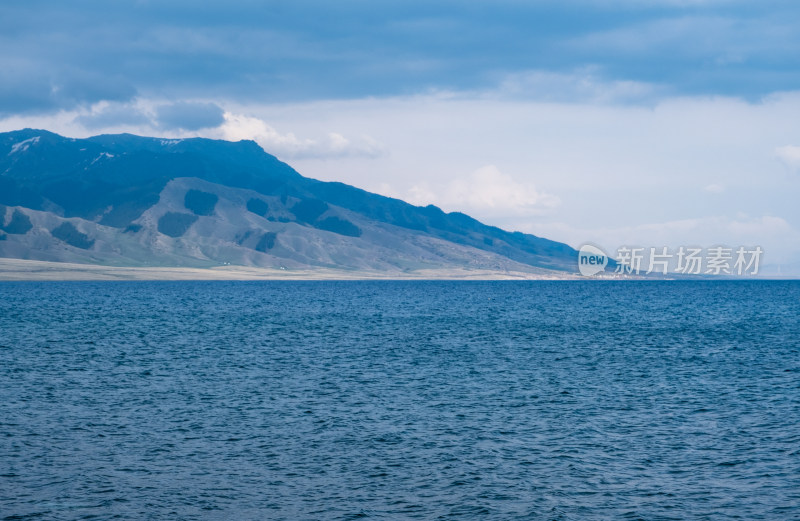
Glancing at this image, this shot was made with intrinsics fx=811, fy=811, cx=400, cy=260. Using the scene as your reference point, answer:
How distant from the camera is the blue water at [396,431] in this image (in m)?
28.8

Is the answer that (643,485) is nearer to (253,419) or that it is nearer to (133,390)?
(253,419)

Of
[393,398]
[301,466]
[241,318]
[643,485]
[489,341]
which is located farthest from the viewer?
[241,318]

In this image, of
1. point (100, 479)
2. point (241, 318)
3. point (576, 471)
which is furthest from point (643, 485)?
point (241, 318)

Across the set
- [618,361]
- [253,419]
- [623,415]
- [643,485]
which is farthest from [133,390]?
[618,361]

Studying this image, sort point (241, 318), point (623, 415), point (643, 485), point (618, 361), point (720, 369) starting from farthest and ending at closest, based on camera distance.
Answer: point (241, 318), point (618, 361), point (720, 369), point (623, 415), point (643, 485)

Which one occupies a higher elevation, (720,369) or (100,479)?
(720,369)

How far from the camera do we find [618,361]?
71.2 meters

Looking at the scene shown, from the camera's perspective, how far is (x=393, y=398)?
49938 millimetres

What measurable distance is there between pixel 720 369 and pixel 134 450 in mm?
47686

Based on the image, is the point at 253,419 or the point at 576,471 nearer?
the point at 576,471

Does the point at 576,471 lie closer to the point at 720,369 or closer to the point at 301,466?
the point at 301,466

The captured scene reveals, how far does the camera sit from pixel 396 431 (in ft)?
131

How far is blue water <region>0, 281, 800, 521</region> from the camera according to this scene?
28.8 m

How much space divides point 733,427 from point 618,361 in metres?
30.2
